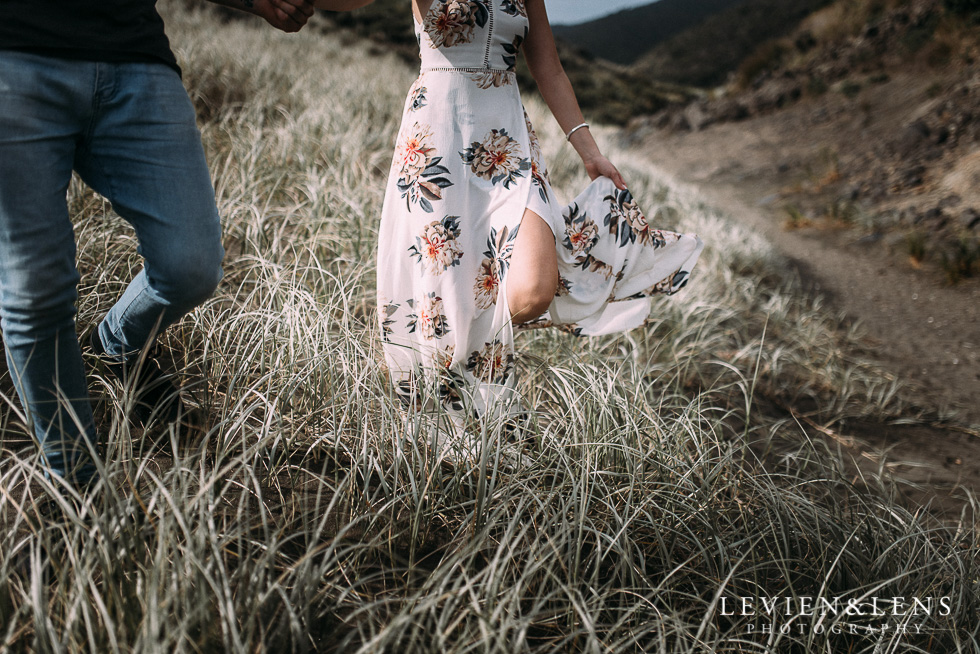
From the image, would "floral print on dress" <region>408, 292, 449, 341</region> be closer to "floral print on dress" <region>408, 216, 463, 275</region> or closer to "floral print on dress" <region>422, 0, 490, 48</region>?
"floral print on dress" <region>408, 216, 463, 275</region>

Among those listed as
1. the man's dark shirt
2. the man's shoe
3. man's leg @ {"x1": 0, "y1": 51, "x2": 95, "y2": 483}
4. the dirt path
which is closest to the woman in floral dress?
the man's dark shirt

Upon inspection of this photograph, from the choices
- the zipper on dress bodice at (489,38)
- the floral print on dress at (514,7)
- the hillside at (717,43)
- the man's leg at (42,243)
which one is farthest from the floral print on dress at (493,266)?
the hillside at (717,43)

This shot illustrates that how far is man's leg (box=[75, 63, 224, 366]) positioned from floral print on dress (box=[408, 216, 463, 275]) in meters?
0.59

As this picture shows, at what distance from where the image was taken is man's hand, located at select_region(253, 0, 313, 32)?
4.80 feet

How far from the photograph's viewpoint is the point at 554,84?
1.83 metres

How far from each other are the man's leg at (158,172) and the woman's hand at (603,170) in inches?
46.3

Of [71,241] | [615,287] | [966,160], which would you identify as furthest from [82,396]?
[966,160]

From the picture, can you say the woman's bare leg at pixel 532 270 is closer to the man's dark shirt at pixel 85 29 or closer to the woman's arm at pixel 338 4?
the woman's arm at pixel 338 4

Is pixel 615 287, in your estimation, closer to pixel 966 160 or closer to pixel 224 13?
pixel 966 160

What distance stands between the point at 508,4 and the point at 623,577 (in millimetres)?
1591

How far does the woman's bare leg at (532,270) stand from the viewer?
5.18 ft

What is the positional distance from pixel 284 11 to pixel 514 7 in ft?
2.16

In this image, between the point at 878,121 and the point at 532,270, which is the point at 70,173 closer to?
the point at 532,270

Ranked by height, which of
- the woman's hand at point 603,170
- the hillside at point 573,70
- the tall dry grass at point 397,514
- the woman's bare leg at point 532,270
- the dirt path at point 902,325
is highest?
the hillside at point 573,70
